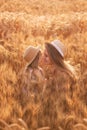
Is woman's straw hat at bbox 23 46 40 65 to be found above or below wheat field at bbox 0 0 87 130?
above

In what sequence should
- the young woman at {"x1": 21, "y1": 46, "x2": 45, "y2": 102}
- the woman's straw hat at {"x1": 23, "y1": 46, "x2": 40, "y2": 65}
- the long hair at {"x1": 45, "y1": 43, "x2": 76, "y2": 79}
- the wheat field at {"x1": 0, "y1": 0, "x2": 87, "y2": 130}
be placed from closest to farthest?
the wheat field at {"x1": 0, "y1": 0, "x2": 87, "y2": 130} → the young woman at {"x1": 21, "y1": 46, "x2": 45, "y2": 102} → the long hair at {"x1": 45, "y1": 43, "x2": 76, "y2": 79} → the woman's straw hat at {"x1": 23, "y1": 46, "x2": 40, "y2": 65}

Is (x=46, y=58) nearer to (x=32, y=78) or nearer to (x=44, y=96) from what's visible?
(x=32, y=78)

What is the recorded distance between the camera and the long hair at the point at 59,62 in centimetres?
297

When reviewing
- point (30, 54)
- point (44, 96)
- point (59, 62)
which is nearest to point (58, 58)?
point (59, 62)

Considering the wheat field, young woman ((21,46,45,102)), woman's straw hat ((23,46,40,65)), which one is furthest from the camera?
woman's straw hat ((23,46,40,65))

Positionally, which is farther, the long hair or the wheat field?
the long hair

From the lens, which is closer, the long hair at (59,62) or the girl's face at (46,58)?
the long hair at (59,62)

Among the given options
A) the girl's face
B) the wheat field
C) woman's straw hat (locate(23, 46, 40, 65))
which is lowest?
the wheat field

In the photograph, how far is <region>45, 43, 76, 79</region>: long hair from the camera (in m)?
2.97

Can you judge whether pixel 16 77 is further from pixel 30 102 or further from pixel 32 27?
pixel 32 27

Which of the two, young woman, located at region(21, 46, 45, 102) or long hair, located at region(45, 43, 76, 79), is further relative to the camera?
long hair, located at region(45, 43, 76, 79)

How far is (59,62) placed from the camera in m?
3.04

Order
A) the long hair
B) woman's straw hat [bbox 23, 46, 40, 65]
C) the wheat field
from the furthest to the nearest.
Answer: woman's straw hat [bbox 23, 46, 40, 65], the long hair, the wheat field

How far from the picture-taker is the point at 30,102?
255 centimetres
